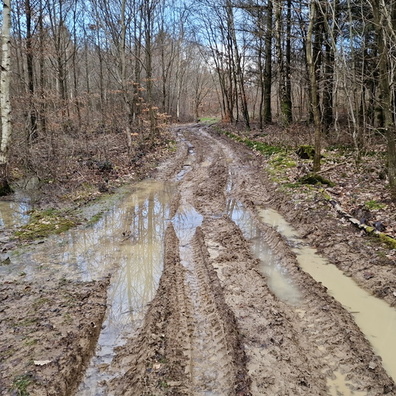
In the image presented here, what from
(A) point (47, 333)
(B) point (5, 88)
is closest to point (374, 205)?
(A) point (47, 333)

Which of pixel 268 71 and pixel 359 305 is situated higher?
pixel 268 71

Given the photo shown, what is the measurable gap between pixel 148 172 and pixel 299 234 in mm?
8199

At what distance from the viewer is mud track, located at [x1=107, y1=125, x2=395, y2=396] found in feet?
10.9

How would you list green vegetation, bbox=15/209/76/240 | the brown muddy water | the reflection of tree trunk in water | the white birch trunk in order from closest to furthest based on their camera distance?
the brown muddy water < the reflection of tree trunk in water < green vegetation, bbox=15/209/76/240 < the white birch trunk

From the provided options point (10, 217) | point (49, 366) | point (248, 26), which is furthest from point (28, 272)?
point (248, 26)

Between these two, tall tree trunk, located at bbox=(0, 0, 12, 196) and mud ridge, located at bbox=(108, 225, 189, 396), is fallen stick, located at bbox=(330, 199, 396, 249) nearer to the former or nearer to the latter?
mud ridge, located at bbox=(108, 225, 189, 396)

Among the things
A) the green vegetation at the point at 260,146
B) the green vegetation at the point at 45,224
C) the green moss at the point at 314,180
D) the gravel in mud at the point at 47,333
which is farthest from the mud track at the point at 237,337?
the green vegetation at the point at 260,146

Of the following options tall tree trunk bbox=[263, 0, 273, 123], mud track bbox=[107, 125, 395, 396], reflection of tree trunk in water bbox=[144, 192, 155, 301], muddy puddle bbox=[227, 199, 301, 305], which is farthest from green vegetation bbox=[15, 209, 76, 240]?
tall tree trunk bbox=[263, 0, 273, 123]

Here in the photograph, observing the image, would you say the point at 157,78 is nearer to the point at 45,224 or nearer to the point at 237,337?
the point at 45,224

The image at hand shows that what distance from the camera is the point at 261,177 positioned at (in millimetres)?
12297

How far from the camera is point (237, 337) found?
400 cm

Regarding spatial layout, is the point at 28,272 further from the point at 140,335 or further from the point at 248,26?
the point at 248,26

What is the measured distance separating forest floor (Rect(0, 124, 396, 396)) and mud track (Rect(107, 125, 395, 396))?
0.01 m

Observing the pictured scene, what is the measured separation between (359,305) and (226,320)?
2.03 m
